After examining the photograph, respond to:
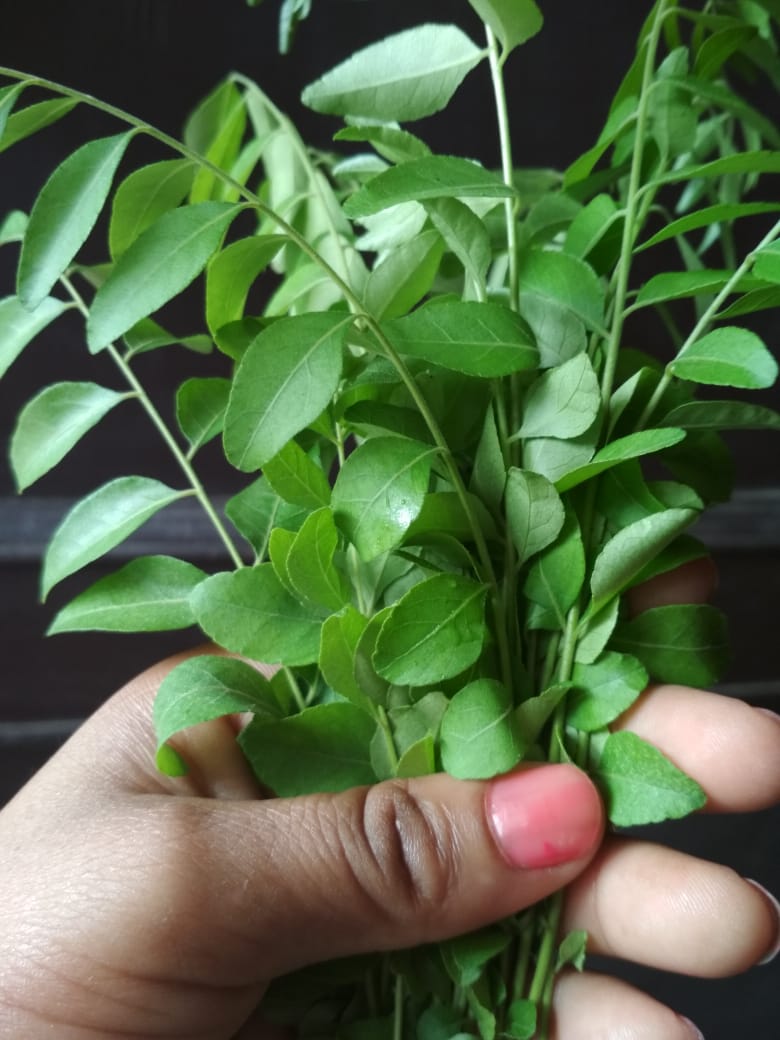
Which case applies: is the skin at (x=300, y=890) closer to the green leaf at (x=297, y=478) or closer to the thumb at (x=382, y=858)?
the thumb at (x=382, y=858)

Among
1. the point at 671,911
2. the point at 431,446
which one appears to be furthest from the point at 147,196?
the point at 671,911

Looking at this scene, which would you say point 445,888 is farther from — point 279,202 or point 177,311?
point 177,311

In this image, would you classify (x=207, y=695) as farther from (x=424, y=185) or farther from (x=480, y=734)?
(x=424, y=185)

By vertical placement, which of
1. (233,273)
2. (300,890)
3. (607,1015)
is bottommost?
(607,1015)

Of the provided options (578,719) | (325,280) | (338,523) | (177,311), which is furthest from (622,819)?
(177,311)

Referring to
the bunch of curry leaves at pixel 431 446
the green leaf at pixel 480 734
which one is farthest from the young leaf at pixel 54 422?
the green leaf at pixel 480 734

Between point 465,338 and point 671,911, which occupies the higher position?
point 465,338
